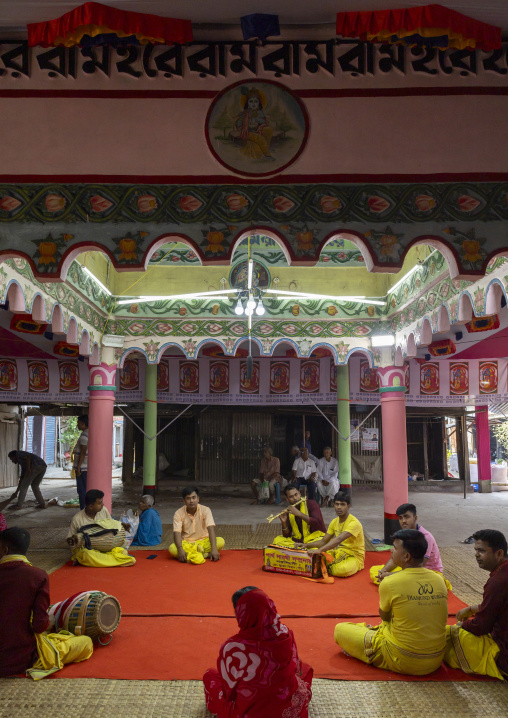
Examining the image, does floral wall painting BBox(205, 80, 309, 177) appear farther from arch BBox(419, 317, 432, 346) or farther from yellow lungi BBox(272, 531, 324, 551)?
yellow lungi BBox(272, 531, 324, 551)

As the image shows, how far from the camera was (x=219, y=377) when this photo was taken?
40.3ft

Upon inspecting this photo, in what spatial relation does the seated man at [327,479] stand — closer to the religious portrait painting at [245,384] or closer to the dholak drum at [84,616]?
the religious portrait painting at [245,384]

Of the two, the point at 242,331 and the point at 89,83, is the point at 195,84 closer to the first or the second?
the point at 89,83

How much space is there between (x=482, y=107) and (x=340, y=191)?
1109 mm

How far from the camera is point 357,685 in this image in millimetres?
3475

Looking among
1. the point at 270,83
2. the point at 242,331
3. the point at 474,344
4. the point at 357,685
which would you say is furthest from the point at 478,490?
the point at 270,83

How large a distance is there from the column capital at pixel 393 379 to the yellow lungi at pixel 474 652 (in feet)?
16.6

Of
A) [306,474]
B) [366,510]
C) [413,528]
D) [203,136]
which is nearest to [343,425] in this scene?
[306,474]

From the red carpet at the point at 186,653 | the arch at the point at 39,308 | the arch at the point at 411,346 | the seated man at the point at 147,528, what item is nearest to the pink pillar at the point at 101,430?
the seated man at the point at 147,528

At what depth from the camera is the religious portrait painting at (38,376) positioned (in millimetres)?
11484

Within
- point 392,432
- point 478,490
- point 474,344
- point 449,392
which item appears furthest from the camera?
point 478,490

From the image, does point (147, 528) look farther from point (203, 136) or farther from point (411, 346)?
point (203, 136)

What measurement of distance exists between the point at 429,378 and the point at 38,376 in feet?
27.7

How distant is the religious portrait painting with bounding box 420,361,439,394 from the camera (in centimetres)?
1204
